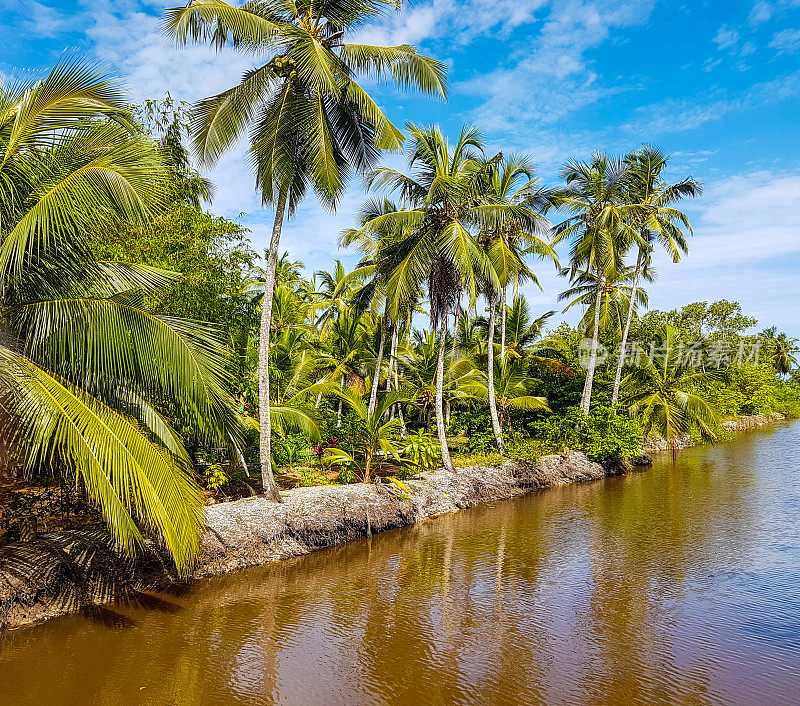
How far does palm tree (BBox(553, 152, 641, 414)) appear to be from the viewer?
19531 millimetres

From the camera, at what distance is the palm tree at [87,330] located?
502 cm

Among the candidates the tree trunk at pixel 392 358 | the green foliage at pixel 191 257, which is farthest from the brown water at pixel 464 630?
the tree trunk at pixel 392 358

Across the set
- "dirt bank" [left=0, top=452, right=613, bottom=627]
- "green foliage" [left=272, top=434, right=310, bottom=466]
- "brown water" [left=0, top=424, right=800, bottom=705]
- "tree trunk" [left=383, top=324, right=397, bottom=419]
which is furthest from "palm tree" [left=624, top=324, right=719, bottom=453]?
"green foliage" [left=272, top=434, right=310, bottom=466]

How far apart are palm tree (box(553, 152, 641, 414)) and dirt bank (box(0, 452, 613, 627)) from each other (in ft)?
31.5

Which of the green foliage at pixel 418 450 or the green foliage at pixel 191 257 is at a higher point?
the green foliage at pixel 191 257

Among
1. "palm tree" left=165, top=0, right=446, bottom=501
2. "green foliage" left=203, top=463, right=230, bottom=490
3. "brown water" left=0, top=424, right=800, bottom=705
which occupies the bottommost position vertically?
"brown water" left=0, top=424, right=800, bottom=705

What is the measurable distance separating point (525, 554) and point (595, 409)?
1135cm

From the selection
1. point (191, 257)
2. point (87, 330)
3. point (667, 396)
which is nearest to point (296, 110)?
point (191, 257)

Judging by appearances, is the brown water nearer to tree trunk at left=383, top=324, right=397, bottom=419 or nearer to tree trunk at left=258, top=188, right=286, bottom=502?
tree trunk at left=258, top=188, right=286, bottom=502

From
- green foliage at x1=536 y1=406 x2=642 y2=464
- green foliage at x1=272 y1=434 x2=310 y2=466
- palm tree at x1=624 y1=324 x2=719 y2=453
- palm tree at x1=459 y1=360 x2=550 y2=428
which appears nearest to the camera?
green foliage at x1=272 y1=434 x2=310 y2=466

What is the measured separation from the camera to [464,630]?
6324 mm

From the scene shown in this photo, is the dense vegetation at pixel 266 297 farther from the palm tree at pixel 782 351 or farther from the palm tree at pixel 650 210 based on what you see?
the palm tree at pixel 782 351

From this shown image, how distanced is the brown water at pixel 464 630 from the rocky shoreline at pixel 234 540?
0.94 feet

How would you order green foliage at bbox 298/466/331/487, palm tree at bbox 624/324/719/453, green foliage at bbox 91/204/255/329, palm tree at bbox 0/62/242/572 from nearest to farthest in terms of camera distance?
palm tree at bbox 0/62/242/572 < green foliage at bbox 91/204/255/329 < green foliage at bbox 298/466/331/487 < palm tree at bbox 624/324/719/453
